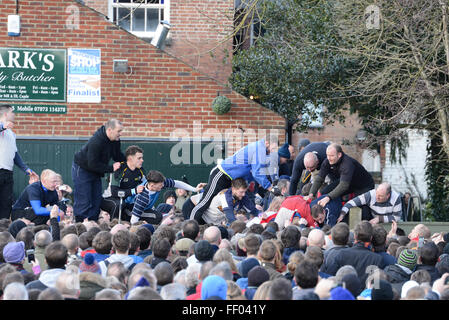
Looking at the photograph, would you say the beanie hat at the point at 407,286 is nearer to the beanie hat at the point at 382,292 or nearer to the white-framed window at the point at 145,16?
the beanie hat at the point at 382,292

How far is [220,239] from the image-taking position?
26.8ft

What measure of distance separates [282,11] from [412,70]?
12.1 ft

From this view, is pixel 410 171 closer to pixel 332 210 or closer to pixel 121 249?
pixel 332 210

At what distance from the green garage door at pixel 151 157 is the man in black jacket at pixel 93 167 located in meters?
4.88

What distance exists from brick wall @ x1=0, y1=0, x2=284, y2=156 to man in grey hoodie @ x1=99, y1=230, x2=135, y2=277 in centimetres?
948

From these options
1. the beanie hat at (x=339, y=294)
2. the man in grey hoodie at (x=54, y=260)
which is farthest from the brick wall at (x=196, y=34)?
the beanie hat at (x=339, y=294)

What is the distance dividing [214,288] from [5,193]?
278 inches

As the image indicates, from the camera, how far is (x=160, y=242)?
7395mm

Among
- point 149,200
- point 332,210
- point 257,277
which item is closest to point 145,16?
point 149,200

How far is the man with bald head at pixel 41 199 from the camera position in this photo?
10.8m

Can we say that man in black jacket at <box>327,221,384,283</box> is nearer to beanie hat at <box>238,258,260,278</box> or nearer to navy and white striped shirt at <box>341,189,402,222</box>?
beanie hat at <box>238,258,260,278</box>
